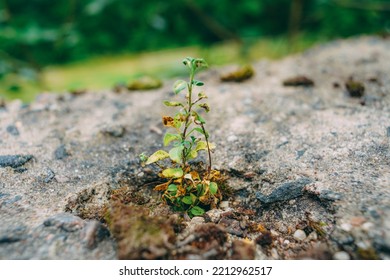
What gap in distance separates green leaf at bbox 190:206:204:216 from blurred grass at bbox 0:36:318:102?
2338 mm

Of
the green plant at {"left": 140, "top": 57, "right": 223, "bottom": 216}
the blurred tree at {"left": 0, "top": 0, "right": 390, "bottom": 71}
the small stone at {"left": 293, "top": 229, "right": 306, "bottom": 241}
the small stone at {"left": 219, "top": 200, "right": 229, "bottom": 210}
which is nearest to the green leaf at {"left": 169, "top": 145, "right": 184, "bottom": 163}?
the green plant at {"left": 140, "top": 57, "right": 223, "bottom": 216}

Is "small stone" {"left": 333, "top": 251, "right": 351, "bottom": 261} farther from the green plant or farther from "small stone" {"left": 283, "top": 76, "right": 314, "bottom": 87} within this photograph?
"small stone" {"left": 283, "top": 76, "right": 314, "bottom": 87}

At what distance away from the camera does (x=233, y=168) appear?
5.84 ft

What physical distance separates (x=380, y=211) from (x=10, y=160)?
1.80m

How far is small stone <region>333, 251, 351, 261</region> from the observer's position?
125 centimetres

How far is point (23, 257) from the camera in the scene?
4.15 feet

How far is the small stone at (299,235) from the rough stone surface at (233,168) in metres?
0.02

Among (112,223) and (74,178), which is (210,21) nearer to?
Result: (74,178)

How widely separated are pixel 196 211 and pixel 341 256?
61 centimetres

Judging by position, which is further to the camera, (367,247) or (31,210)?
(31,210)

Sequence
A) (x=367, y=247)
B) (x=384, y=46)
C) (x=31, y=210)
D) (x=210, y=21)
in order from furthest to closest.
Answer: (x=210, y=21)
(x=384, y=46)
(x=31, y=210)
(x=367, y=247)

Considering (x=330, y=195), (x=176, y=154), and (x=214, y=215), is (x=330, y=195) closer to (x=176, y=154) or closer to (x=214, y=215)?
(x=214, y=215)

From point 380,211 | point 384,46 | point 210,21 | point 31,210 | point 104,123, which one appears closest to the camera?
point 380,211
